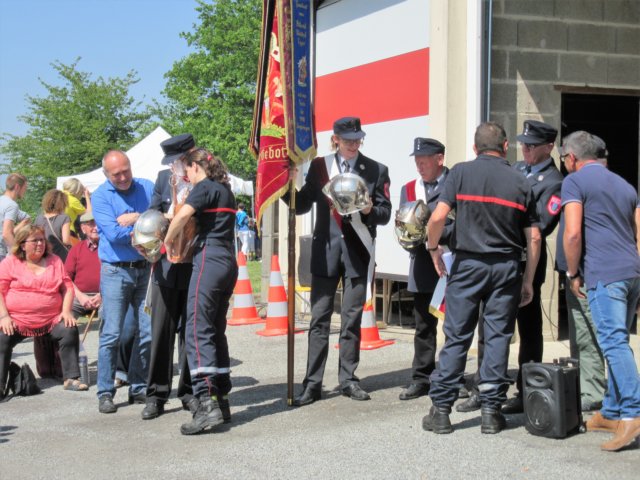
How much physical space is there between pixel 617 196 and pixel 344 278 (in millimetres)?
2333

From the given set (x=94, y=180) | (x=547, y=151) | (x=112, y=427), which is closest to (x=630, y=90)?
(x=547, y=151)

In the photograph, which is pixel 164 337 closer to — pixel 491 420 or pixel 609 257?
pixel 491 420

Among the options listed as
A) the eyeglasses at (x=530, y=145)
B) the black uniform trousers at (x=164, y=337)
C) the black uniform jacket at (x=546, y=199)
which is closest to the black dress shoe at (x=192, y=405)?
the black uniform trousers at (x=164, y=337)

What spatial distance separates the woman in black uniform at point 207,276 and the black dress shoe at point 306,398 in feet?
2.47

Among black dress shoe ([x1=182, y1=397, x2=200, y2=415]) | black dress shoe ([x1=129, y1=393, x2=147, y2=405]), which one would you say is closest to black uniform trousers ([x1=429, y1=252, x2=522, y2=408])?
black dress shoe ([x1=182, y1=397, x2=200, y2=415])

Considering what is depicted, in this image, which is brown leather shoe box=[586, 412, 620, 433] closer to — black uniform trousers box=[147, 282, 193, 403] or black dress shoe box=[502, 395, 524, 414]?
black dress shoe box=[502, 395, 524, 414]

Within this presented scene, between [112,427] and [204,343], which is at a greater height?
[204,343]

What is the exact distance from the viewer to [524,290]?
19.7 feet

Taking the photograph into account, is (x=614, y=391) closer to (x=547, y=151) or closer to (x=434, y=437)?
(x=434, y=437)

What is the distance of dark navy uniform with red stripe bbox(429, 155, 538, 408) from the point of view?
5.70m

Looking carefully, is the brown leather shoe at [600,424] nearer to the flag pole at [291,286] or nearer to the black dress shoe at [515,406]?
the black dress shoe at [515,406]

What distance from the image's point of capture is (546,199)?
246 inches

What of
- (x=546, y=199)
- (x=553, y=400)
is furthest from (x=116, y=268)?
(x=553, y=400)

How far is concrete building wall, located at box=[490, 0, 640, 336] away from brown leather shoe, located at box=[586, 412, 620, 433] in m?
3.40
